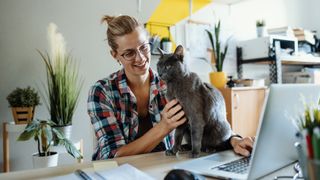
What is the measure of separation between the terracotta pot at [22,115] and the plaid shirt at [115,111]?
829 mm

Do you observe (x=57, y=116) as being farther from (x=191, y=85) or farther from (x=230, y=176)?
(x=230, y=176)

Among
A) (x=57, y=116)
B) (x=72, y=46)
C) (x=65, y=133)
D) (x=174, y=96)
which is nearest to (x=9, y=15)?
(x=72, y=46)

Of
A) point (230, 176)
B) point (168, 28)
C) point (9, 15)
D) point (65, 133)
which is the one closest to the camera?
point (230, 176)

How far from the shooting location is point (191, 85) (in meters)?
0.95

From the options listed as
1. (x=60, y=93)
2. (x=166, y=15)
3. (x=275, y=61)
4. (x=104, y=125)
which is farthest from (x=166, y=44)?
(x=104, y=125)

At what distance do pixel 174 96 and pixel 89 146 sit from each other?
1.57 metres

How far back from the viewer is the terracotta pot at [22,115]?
71.9 inches

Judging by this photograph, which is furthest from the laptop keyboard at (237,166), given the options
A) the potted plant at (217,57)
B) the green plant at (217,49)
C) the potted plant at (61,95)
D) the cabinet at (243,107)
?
the green plant at (217,49)

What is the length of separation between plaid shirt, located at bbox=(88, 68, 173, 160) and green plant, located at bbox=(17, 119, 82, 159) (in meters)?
0.54

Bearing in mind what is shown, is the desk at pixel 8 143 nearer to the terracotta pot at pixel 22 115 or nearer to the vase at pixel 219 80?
the terracotta pot at pixel 22 115

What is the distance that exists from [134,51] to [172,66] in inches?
11.5

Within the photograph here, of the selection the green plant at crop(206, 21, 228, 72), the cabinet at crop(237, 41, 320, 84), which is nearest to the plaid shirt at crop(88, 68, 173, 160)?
the green plant at crop(206, 21, 228, 72)

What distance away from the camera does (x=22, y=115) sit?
184 centimetres

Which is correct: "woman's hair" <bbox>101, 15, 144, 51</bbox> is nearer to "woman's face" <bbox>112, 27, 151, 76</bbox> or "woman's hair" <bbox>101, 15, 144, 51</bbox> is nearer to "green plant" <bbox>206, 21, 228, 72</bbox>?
"woman's face" <bbox>112, 27, 151, 76</bbox>
